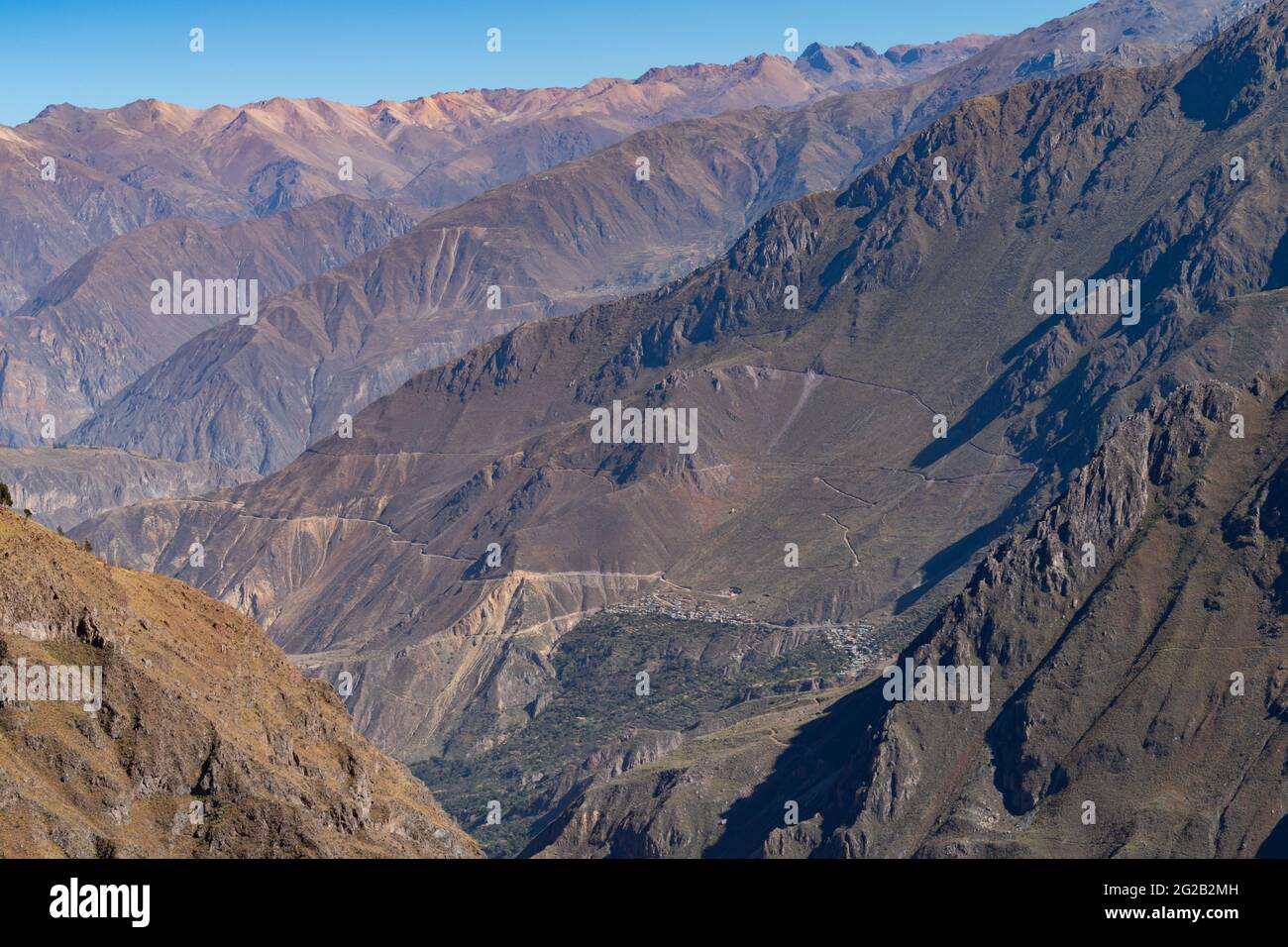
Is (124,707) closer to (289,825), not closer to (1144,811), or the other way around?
(289,825)

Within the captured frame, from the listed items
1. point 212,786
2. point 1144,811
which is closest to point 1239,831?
point 1144,811
